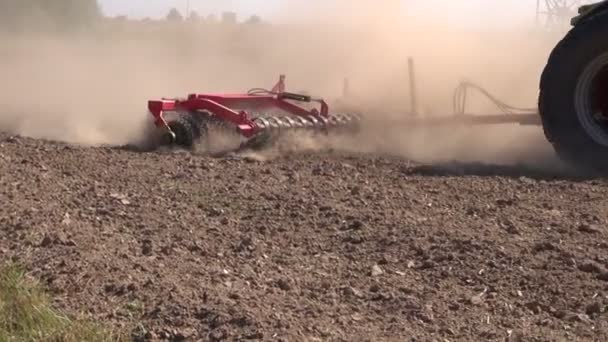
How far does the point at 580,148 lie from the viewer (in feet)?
21.9

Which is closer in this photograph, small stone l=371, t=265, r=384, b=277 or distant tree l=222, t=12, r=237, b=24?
small stone l=371, t=265, r=384, b=277

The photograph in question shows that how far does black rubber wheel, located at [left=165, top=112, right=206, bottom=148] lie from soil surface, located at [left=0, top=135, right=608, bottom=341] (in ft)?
3.67

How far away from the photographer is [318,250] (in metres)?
4.56

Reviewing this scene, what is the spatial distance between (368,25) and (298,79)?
1198 millimetres

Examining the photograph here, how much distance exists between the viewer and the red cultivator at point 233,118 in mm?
7848

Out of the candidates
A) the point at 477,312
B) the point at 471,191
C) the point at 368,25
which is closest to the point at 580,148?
the point at 471,191

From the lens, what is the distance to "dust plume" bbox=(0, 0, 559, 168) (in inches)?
324

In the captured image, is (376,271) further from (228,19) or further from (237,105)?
(228,19)

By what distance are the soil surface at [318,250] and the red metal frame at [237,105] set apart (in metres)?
1.23

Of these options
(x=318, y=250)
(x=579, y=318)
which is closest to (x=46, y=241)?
(x=318, y=250)

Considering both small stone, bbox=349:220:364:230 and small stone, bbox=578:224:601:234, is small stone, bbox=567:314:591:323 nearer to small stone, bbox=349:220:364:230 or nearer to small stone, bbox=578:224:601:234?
small stone, bbox=578:224:601:234

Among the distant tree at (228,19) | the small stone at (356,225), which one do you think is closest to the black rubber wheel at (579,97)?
the small stone at (356,225)

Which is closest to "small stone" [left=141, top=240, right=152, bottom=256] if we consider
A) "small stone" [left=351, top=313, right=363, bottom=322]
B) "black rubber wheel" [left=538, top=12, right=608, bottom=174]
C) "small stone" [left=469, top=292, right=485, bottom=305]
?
"small stone" [left=351, top=313, right=363, bottom=322]

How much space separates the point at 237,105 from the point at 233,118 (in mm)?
615
